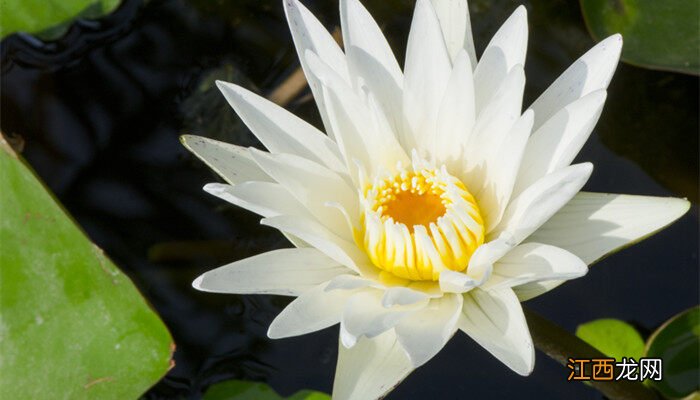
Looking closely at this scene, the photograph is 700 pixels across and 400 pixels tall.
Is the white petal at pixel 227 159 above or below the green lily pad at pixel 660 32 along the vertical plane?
below

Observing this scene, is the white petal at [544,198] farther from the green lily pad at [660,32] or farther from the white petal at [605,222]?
the green lily pad at [660,32]

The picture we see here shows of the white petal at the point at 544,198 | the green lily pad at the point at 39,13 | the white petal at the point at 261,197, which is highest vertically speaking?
the green lily pad at the point at 39,13

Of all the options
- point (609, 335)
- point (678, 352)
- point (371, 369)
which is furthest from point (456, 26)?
point (678, 352)

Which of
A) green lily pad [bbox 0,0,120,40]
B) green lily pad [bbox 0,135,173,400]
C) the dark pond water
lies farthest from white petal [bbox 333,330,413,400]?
green lily pad [bbox 0,0,120,40]

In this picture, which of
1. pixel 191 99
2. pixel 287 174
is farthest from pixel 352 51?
pixel 191 99

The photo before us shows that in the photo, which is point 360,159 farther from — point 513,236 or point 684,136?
point 684,136

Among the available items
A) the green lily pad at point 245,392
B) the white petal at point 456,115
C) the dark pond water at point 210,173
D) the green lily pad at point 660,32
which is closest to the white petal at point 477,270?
the white petal at point 456,115

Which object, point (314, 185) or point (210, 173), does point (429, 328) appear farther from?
point (210, 173)
